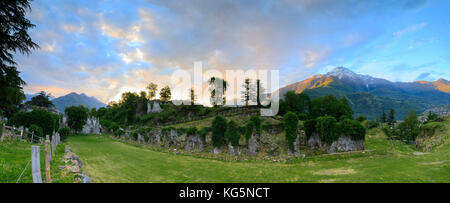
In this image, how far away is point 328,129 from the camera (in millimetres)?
22391

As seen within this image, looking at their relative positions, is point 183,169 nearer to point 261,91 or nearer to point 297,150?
point 297,150

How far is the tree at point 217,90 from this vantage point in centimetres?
6756

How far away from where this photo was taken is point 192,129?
27.7 metres

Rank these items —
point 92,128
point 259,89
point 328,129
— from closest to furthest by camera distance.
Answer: point 328,129 < point 259,89 < point 92,128

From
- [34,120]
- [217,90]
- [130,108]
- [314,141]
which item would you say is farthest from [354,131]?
[130,108]

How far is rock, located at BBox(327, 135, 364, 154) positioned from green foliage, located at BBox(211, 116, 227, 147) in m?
14.3

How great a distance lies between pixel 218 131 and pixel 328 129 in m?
15.2

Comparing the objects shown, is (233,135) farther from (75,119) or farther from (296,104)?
(75,119)

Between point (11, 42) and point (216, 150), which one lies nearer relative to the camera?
point (11, 42)

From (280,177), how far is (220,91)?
2212 inches

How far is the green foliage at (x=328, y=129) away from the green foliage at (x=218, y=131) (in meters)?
13.6

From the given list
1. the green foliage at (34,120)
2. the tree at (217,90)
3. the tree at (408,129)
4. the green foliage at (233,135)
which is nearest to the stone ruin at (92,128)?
the green foliage at (34,120)

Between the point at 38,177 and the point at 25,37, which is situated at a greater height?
the point at 25,37
